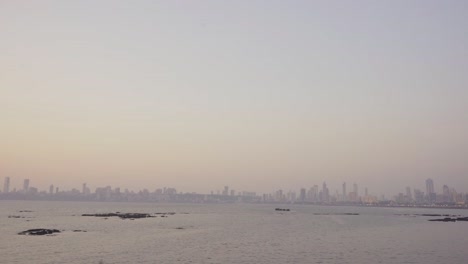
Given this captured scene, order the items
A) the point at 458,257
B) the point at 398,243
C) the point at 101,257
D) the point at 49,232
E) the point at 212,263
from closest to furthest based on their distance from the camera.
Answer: the point at 212,263 < the point at 101,257 < the point at 458,257 < the point at 398,243 < the point at 49,232

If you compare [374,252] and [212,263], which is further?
[374,252]

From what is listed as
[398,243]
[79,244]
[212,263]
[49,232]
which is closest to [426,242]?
[398,243]

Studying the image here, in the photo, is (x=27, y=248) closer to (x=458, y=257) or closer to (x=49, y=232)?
(x=49, y=232)

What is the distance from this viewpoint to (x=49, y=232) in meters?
61.7

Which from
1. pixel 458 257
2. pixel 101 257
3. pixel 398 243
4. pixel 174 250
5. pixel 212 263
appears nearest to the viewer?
pixel 212 263

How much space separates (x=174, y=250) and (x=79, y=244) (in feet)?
42.2

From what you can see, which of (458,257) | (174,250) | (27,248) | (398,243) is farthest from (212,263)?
(398,243)

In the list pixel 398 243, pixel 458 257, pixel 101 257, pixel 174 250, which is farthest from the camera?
pixel 398 243

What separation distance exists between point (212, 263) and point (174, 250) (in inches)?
379

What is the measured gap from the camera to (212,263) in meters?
37.3

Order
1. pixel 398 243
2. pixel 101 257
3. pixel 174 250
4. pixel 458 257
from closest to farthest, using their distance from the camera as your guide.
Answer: pixel 101 257
pixel 458 257
pixel 174 250
pixel 398 243

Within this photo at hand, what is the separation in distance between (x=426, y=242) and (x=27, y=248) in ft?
173

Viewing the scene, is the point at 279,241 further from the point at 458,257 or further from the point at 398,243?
the point at 458,257

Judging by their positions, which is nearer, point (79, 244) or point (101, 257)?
point (101, 257)
